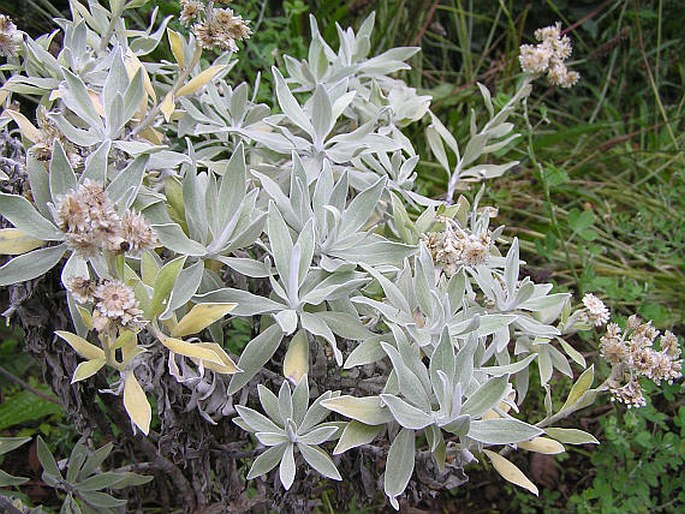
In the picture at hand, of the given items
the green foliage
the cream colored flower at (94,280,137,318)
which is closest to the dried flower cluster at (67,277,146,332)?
the cream colored flower at (94,280,137,318)

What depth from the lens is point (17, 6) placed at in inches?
68.4

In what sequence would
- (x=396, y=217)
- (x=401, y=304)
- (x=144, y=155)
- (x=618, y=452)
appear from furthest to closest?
(x=618, y=452) → (x=396, y=217) → (x=401, y=304) → (x=144, y=155)

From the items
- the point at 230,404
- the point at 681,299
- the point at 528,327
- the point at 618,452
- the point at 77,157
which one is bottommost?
the point at 618,452

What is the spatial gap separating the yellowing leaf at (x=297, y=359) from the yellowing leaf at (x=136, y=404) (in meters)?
0.17

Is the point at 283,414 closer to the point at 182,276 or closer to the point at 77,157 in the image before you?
the point at 182,276

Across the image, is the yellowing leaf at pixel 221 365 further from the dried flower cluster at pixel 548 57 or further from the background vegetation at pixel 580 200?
the dried flower cluster at pixel 548 57

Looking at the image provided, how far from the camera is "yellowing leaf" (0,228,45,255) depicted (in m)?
0.81

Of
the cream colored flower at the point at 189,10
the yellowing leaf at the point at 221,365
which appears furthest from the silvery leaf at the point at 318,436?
the cream colored flower at the point at 189,10

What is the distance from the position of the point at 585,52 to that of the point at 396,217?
248 centimetres

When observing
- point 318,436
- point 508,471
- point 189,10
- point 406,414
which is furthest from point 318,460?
point 189,10

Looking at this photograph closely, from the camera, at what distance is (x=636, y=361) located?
0.97 m

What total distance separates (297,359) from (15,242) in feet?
1.16

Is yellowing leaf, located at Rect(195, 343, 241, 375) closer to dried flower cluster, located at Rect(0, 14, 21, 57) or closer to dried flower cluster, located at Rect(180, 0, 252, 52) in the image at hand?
dried flower cluster, located at Rect(180, 0, 252, 52)

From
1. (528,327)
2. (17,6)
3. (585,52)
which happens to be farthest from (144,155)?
(585,52)
